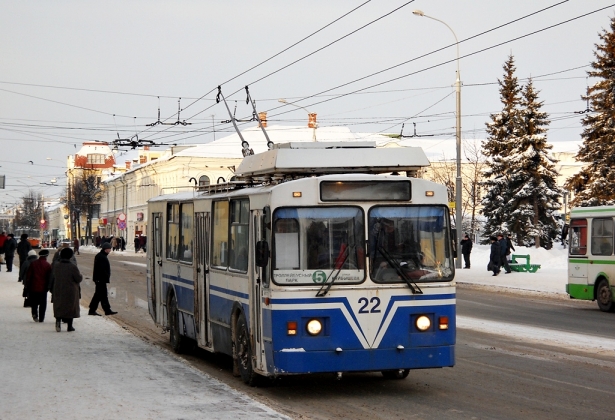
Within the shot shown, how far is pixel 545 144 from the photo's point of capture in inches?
2424

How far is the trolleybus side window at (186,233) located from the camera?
14586mm

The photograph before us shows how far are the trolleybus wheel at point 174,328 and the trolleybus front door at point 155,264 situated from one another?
0.94 metres

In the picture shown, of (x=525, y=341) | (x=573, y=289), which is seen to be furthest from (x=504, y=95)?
(x=525, y=341)

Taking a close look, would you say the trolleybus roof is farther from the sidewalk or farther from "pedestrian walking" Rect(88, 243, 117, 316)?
"pedestrian walking" Rect(88, 243, 117, 316)

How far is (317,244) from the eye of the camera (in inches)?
419

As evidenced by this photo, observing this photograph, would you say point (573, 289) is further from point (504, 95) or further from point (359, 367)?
point (504, 95)

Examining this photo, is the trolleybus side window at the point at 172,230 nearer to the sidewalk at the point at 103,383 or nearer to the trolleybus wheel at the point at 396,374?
the sidewalk at the point at 103,383

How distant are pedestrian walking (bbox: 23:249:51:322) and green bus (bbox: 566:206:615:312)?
12.9 meters

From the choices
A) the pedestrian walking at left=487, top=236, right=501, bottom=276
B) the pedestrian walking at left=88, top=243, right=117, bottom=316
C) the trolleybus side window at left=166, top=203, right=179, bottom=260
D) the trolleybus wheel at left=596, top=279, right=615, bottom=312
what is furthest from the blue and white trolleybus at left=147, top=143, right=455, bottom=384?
the pedestrian walking at left=487, top=236, right=501, bottom=276

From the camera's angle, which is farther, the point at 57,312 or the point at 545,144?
the point at 545,144

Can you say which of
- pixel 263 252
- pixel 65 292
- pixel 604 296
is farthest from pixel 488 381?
pixel 604 296

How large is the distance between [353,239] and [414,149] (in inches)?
60.0

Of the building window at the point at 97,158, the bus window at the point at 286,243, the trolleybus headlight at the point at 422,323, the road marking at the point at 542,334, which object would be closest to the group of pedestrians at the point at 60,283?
the road marking at the point at 542,334

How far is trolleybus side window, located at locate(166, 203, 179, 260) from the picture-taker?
15.6 m
